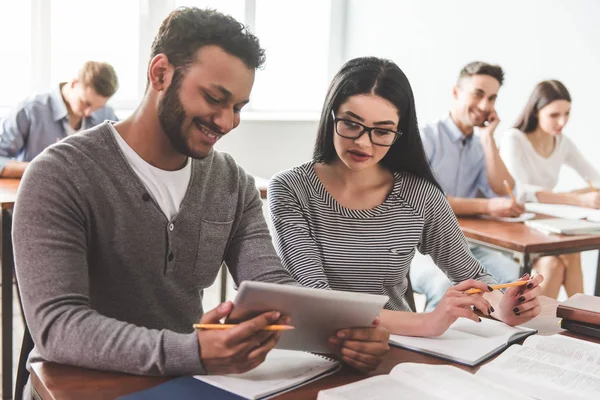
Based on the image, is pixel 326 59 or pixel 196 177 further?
pixel 326 59

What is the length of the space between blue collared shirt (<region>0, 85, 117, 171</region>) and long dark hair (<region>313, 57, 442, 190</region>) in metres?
2.17

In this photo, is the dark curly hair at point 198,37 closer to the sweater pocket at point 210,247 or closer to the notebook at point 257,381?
the sweater pocket at point 210,247

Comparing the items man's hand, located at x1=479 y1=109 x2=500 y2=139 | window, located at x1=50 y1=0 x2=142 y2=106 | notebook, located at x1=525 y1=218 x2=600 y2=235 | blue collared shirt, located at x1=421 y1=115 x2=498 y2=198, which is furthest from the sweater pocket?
window, located at x1=50 y1=0 x2=142 y2=106

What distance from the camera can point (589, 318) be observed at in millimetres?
1507

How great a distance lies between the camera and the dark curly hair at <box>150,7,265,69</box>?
1.33 metres

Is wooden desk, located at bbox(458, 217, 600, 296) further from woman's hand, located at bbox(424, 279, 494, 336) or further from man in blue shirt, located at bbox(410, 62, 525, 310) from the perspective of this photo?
woman's hand, located at bbox(424, 279, 494, 336)

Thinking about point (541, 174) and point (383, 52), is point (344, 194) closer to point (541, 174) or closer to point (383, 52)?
point (541, 174)

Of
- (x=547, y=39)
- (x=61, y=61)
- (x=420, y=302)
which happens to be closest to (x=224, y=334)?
(x=420, y=302)

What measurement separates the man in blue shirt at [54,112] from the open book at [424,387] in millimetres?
2728

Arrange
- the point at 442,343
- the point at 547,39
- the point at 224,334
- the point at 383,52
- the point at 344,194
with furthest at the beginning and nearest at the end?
the point at 383,52 → the point at 547,39 → the point at 344,194 → the point at 442,343 → the point at 224,334

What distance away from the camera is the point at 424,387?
44.3 inches

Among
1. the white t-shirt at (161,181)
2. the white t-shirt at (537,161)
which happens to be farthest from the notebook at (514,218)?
the white t-shirt at (161,181)

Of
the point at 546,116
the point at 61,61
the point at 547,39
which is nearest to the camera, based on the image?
the point at 546,116

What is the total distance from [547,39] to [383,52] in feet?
4.76
